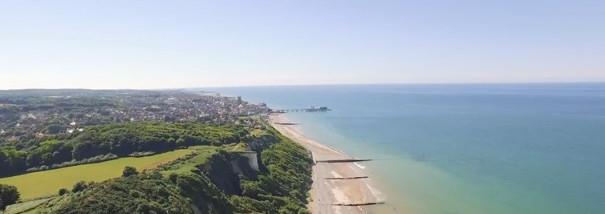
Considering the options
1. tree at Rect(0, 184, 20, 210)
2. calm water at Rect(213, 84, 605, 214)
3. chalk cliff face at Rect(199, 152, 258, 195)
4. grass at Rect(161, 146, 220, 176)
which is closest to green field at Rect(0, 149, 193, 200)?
tree at Rect(0, 184, 20, 210)

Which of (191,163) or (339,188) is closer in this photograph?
(191,163)

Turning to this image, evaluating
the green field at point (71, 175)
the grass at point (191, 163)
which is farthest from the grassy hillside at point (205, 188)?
the green field at point (71, 175)

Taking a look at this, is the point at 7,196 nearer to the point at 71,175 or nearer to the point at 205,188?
the point at 71,175

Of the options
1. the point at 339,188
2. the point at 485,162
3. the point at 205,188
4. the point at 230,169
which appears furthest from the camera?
the point at 485,162

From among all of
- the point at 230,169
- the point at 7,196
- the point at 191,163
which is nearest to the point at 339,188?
the point at 230,169

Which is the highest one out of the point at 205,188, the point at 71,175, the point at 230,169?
the point at 205,188

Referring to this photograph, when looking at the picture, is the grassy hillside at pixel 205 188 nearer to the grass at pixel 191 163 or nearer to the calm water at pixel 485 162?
the grass at pixel 191 163

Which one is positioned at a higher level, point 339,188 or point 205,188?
point 205,188
